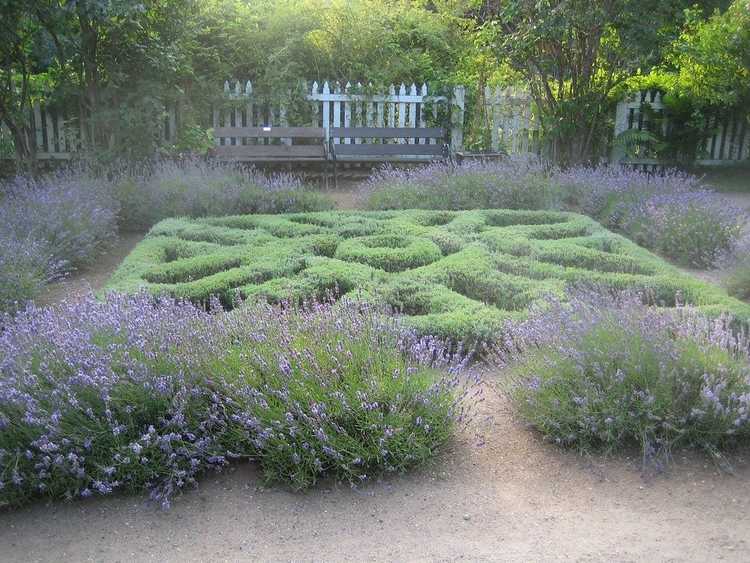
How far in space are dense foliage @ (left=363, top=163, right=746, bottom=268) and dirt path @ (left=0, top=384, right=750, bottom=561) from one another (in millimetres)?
4635

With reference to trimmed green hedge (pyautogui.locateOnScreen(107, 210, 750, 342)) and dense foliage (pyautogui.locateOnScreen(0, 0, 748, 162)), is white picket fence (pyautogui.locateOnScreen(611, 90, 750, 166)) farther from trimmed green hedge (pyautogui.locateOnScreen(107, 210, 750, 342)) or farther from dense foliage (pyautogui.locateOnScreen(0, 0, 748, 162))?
trimmed green hedge (pyautogui.locateOnScreen(107, 210, 750, 342))

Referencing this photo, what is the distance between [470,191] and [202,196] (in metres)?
3.09

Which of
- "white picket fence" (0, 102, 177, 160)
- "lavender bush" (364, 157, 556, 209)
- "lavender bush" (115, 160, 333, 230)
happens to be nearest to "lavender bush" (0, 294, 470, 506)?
"lavender bush" (115, 160, 333, 230)

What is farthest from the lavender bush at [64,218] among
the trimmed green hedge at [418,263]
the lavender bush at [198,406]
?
the lavender bush at [198,406]

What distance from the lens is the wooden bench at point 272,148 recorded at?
1199cm

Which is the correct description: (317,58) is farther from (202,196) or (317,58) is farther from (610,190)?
(610,190)

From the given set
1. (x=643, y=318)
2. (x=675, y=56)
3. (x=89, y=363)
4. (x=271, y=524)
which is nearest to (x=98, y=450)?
(x=89, y=363)

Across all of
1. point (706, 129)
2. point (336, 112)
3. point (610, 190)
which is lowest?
point (610, 190)

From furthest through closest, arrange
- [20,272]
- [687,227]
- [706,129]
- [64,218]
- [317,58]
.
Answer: [706,129], [317,58], [687,227], [64,218], [20,272]

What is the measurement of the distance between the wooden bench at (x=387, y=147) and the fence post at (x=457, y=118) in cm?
69

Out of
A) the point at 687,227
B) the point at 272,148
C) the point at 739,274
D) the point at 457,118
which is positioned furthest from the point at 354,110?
the point at 739,274

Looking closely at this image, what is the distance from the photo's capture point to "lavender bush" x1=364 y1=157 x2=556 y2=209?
9.42m

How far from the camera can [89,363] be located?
377 centimetres

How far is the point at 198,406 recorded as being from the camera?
380 cm
